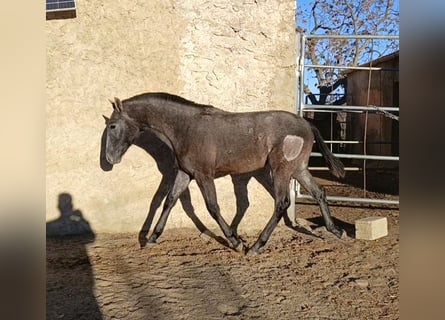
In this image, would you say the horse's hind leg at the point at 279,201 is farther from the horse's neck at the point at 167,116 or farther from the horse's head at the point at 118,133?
the horse's head at the point at 118,133

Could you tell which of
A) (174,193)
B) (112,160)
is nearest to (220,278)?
Answer: (174,193)

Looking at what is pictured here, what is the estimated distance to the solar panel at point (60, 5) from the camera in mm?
4359

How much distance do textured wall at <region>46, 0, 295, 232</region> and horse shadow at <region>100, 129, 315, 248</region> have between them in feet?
0.08

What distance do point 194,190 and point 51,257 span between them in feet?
5.30

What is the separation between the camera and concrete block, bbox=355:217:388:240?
14.0 ft

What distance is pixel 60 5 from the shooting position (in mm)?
4398

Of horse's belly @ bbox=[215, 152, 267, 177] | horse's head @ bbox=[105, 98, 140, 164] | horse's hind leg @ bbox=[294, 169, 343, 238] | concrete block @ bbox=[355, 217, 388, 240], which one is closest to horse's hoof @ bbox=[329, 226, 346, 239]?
horse's hind leg @ bbox=[294, 169, 343, 238]

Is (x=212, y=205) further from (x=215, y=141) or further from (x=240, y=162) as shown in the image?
(x=215, y=141)

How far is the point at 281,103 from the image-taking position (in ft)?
15.9

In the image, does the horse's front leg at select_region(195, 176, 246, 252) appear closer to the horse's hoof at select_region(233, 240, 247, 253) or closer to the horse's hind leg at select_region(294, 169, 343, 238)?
the horse's hoof at select_region(233, 240, 247, 253)

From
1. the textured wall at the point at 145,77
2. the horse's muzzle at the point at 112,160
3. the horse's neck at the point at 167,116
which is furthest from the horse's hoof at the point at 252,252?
the horse's muzzle at the point at 112,160

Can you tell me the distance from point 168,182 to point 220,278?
1673mm
